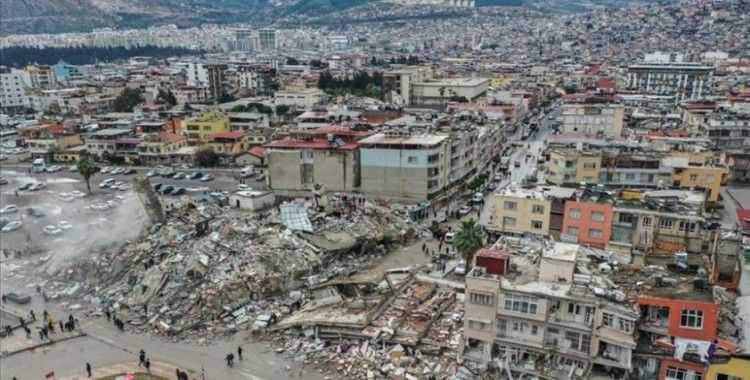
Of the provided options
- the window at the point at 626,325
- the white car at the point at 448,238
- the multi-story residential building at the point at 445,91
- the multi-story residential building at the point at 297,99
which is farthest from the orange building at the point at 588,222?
the multi-story residential building at the point at 445,91

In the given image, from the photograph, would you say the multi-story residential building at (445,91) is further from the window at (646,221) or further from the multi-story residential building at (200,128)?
the window at (646,221)


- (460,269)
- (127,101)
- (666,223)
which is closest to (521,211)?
(666,223)

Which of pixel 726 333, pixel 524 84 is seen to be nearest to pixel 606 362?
pixel 726 333

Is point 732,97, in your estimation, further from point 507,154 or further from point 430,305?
point 430,305

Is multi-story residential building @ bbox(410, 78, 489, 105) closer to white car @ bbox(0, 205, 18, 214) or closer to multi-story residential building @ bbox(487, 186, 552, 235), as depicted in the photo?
multi-story residential building @ bbox(487, 186, 552, 235)

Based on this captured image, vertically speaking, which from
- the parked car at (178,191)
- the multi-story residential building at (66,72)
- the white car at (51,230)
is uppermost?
the multi-story residential building at (66,72)
